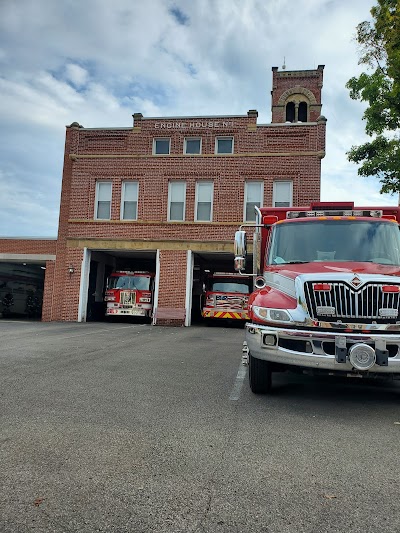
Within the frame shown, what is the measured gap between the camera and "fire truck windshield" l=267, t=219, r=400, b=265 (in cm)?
606

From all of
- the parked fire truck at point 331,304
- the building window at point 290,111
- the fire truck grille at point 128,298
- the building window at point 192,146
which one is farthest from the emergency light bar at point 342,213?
the building window at point 290,111

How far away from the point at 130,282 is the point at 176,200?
4594mm

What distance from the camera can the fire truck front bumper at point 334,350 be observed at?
15.8ft

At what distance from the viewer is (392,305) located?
5027 millimetres

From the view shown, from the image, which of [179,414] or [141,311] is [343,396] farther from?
[141,311]

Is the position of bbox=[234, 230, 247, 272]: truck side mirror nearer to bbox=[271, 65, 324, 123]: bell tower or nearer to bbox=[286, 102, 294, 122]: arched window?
bbox=[271, 65, 324, 123]: bell tower

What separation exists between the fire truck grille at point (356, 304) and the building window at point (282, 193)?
15933mm

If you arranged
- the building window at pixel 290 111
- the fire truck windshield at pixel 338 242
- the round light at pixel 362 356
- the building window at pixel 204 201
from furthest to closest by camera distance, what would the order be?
the building window at pixel 290 111 < the building window at pixel 204 201 < the fire truck windshield at pixel 338 242 < the round light at pixel 362 356

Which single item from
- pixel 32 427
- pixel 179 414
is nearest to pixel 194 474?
pixel 179 414

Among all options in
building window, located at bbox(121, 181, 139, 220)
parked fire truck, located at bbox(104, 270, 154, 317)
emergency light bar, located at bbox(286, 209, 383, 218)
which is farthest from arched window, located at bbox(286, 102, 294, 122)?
emergency light bar, located at bbox(286, 209, 383, 218)

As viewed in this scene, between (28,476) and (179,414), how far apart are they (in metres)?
1.96

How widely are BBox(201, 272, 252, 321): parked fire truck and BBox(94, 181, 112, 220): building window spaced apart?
6137 millimetres

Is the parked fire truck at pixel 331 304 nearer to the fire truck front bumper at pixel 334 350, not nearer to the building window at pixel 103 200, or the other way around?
the fire truck front bumper at pixel 334 350

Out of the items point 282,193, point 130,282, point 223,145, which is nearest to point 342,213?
point 282,193
